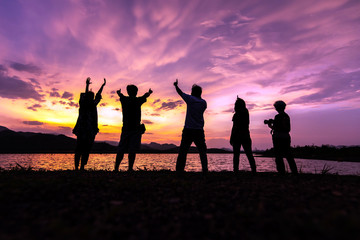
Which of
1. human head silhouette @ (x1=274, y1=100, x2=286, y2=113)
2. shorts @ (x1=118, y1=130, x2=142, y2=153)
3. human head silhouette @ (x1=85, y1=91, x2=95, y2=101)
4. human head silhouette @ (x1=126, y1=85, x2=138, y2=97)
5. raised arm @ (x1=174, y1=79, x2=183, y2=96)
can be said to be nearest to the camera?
raised arm @ (x1=174, y1=79, x2=183, y2=96)

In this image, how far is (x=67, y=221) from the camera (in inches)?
102

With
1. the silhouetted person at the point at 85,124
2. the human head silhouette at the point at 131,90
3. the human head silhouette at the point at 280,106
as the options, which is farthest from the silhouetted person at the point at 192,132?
the silhouetted person at the point at 85,124

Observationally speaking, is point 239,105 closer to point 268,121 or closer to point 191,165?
point 268,121

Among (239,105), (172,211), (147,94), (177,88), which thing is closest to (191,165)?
(239,105)

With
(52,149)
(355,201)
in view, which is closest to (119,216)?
(355,201)

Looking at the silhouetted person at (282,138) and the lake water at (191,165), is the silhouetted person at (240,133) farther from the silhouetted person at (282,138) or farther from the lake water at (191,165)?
the lake water at (191,165)

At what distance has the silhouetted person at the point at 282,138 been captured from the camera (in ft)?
22.4

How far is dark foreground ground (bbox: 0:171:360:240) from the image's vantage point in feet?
7.43

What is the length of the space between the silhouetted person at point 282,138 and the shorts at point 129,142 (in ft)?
16.8

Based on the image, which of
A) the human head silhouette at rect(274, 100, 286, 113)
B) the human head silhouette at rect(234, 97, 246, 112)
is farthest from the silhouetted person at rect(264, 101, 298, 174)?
the human head silhouette at rect(234, 97, 246, 112)

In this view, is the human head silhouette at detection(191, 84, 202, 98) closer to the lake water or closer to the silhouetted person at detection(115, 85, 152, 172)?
the silhouetted person at detection(115, 85, 152, 172)

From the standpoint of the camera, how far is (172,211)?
304cm

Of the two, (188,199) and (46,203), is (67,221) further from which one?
(188,199)

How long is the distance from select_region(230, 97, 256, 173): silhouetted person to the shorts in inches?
141
